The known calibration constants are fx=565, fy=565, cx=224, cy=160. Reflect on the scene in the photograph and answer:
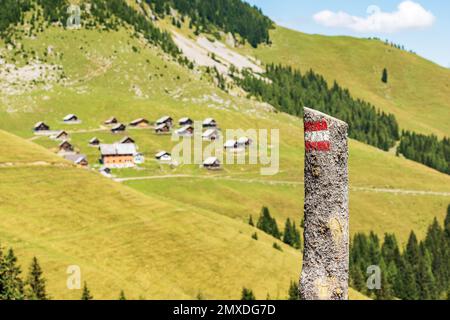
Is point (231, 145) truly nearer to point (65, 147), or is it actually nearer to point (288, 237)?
point (65, 147)

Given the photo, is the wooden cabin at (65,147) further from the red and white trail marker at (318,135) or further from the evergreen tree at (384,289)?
the red and white trail marker at (318,135)

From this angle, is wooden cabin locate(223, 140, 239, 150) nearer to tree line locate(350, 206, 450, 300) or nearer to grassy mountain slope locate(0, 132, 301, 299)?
tree line locate(350, 206, 450, 300)

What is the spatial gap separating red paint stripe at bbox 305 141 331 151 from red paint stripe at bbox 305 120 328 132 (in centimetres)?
39

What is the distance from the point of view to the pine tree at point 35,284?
66.9 metres

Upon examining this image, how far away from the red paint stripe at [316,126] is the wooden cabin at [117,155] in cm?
16029

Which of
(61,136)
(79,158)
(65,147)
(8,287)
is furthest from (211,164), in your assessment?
(8,287)

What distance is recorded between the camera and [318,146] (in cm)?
1602

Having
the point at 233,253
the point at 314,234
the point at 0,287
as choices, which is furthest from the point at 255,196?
the point at 314,234

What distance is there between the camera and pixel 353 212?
16800 cm

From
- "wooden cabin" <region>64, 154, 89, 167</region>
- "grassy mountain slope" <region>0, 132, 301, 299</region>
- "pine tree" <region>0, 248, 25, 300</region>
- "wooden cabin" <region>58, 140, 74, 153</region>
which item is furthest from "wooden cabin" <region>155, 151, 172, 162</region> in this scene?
"pine tree" <region>0, 248, 25, 300</region>

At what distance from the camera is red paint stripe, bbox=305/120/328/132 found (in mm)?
15719

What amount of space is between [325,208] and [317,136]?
2088 millimetres
